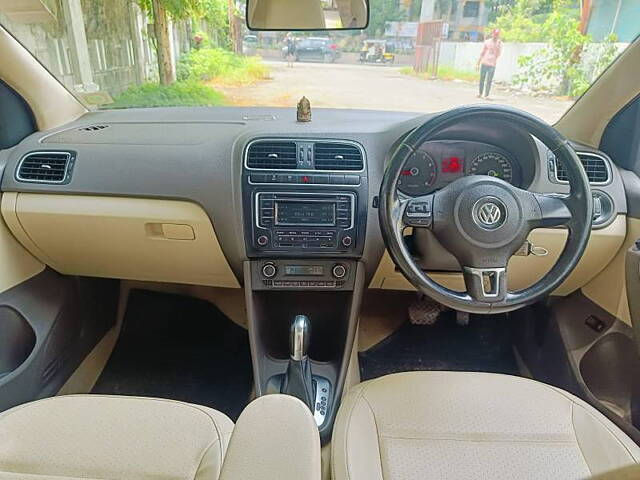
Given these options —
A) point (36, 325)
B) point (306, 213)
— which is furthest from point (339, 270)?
point (36, 325)

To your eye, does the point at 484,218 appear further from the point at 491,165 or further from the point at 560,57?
the point at 560,57

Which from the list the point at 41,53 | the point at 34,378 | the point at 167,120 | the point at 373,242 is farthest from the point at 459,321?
the point at 41,53

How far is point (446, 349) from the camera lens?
6.88 feet

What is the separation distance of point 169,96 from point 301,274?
1.10 meters

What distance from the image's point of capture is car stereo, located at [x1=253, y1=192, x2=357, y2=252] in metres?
1.43

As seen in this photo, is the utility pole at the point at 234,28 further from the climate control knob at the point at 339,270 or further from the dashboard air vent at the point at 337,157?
the climate control knob at the point at 339,270

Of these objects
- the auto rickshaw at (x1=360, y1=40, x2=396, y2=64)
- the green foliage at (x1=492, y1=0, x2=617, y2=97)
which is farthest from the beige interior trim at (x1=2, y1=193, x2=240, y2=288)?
the green foliage at (x1=492, y1=0, x2=617, y2=97)

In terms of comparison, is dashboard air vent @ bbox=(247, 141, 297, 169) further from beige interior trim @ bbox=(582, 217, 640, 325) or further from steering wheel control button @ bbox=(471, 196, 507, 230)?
beige interior trim @ bbox=(582, 217, 640, 325)

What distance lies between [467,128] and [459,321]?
0.96m

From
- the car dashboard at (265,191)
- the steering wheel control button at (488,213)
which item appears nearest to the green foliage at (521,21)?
the car dashboard at (265,191)

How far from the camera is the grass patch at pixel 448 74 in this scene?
1899 mm

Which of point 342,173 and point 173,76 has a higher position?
point 173,76

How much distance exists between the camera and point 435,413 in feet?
3.66

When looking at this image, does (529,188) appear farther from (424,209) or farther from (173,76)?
(173,76)
